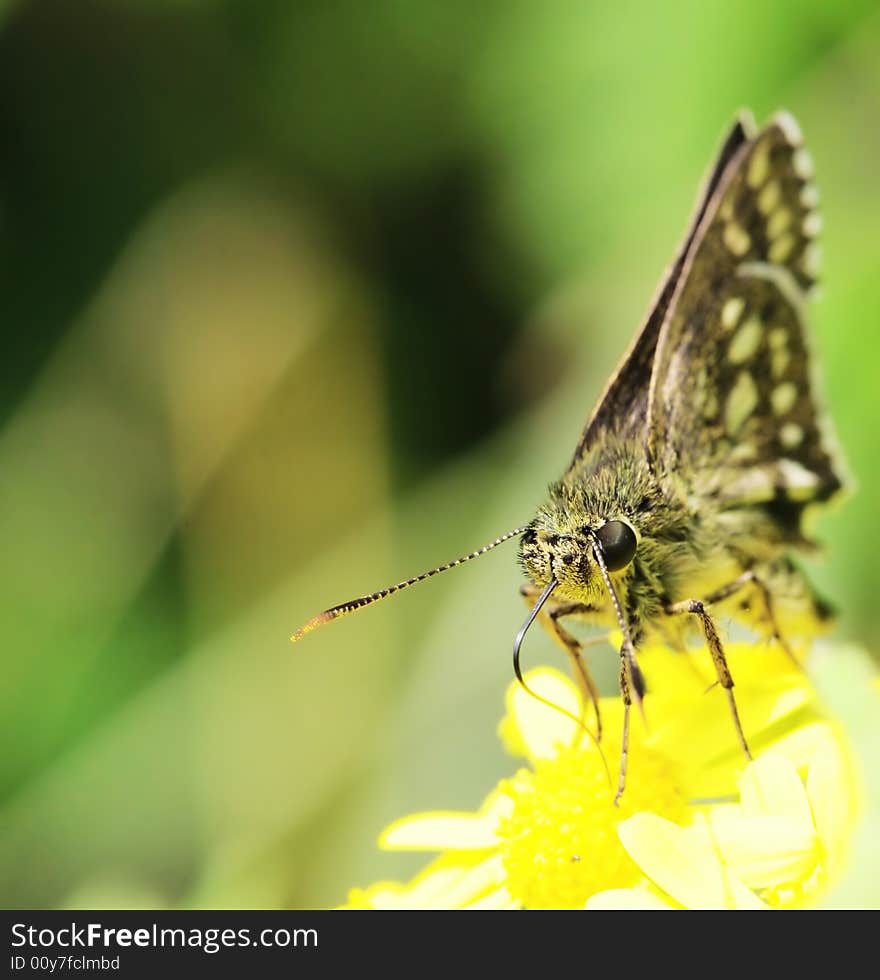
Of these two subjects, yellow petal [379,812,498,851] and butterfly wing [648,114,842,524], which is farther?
butterfly wing [648,114,842,524]

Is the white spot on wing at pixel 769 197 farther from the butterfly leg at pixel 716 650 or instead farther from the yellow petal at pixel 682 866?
the yellow petal at pixel 682 866

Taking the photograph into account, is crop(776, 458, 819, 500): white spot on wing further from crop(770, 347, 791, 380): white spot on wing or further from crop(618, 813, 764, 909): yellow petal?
crop(618, 813, 764, 909): yellow petal

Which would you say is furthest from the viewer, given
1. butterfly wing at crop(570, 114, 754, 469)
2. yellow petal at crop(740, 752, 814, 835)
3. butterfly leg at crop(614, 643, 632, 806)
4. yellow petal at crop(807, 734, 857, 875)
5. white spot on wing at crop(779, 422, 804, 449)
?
white spot on wing at crop(779, 422, 804, 449)

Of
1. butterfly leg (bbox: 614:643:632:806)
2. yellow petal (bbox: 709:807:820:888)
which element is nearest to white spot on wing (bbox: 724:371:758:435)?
butterfly leg (bbox: 614:643:632:806)

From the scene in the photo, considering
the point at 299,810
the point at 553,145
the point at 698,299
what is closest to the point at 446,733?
the point at 299,810

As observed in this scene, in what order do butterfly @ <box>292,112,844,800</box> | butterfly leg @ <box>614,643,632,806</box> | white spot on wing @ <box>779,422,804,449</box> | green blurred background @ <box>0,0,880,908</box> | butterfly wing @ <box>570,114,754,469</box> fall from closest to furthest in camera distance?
butterfly leg @ <box>614,643,632,806</box> → butterfly @ <box>292,112,844,800</box> → butterfly wing @ <box>570,114,754,469</box> → white spot on wing @ <box>779,422,804,449</box> → green blurred background @ <box>0,0,880,908</box>

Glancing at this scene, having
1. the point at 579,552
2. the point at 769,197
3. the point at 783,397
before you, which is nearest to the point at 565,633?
the point at 579,552

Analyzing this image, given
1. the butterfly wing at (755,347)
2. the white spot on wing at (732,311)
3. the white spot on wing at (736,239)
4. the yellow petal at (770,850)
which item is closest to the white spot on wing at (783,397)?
the butterfly wing at (755,347)

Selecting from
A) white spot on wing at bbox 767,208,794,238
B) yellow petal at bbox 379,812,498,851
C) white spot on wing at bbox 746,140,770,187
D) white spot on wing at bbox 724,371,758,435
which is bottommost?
yellow petal at bbox 379,812,498,851
